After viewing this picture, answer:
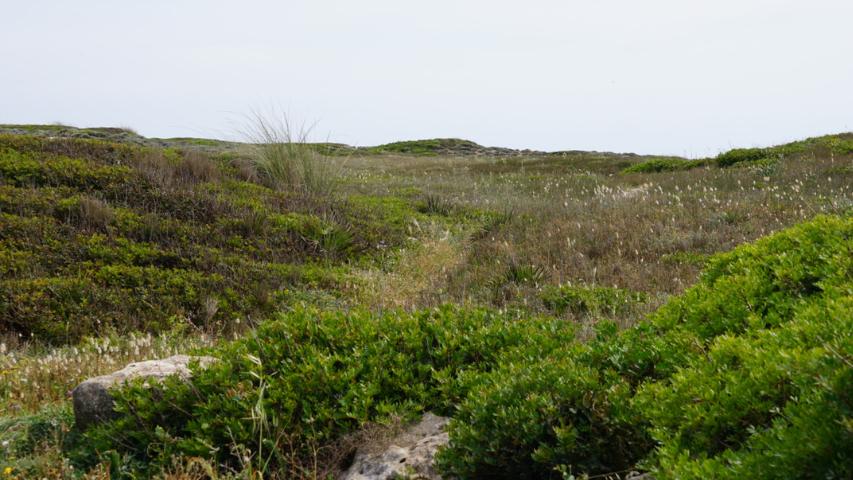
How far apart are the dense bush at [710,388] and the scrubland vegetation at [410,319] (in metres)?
0.01

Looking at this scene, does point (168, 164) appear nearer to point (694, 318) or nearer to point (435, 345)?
point (435, 345)

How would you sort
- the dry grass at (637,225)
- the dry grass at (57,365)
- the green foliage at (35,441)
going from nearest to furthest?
the green foliage at (35,441) → the dry grass at (57,365) → the dry grass at (637,225)

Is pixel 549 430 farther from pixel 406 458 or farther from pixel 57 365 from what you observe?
pixel 57 365

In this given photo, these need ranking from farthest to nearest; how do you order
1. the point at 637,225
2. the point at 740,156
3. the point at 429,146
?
the point at 429,146 < the point at 740,156 < the point at 637,225

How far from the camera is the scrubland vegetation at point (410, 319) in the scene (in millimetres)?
2447

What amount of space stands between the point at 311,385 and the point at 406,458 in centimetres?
81

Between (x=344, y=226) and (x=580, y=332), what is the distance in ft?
21.1

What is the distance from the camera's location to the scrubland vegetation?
245cm

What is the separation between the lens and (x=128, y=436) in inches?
146

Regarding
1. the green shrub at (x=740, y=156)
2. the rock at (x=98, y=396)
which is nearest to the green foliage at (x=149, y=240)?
the rock at (x=98, y=396)

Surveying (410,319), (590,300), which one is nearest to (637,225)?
(590,300)

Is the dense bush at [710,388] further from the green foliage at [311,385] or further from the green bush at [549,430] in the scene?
the green foliage at [311,385]

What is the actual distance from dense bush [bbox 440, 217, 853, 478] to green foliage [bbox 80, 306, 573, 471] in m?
0.45

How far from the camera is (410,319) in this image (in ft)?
14.2
